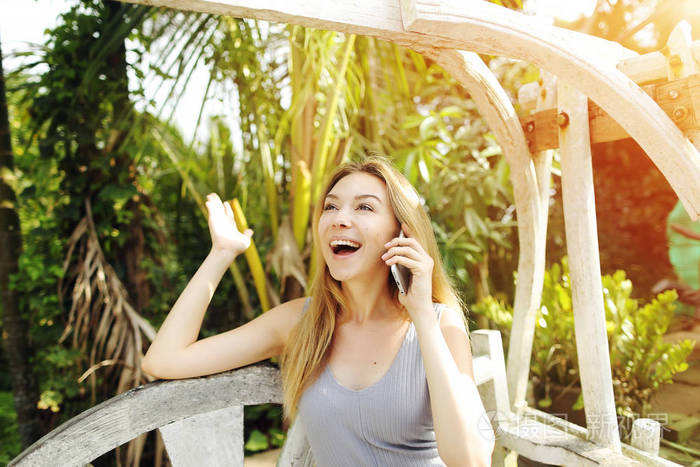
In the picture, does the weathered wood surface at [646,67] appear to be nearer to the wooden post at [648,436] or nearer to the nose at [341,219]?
the nose at [341,219]

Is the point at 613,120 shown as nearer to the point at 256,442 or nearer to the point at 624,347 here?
the point at 624,347

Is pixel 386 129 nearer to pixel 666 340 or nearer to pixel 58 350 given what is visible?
pixel 58 350

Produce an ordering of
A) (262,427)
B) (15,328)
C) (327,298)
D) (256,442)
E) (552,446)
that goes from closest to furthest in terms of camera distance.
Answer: (327,298)
(552,446)
(15,328)
(256,442)
(262,427)

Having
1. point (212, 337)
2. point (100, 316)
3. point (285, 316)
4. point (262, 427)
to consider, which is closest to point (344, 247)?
point (285, 316)

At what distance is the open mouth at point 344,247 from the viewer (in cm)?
136

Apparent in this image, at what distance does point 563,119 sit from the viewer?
158 centimetres

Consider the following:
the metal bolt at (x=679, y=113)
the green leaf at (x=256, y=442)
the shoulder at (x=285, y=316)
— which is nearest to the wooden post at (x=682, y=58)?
the metal bolt at (x=679, y=113)

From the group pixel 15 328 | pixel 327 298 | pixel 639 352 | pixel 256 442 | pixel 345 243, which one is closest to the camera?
pixel 345 243

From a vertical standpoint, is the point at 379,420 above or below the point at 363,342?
below

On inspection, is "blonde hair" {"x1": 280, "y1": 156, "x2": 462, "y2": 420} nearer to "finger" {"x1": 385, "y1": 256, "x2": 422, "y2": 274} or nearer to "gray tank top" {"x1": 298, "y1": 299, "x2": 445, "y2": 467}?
"gray tank top" {"x1": 298, "y1": 299, "x2": 445, "y2": 467}

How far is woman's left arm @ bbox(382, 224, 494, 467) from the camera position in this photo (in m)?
Answer: 1.14

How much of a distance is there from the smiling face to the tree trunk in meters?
1.76

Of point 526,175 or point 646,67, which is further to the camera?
point 526,175

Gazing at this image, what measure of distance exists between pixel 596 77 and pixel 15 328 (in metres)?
2.70
